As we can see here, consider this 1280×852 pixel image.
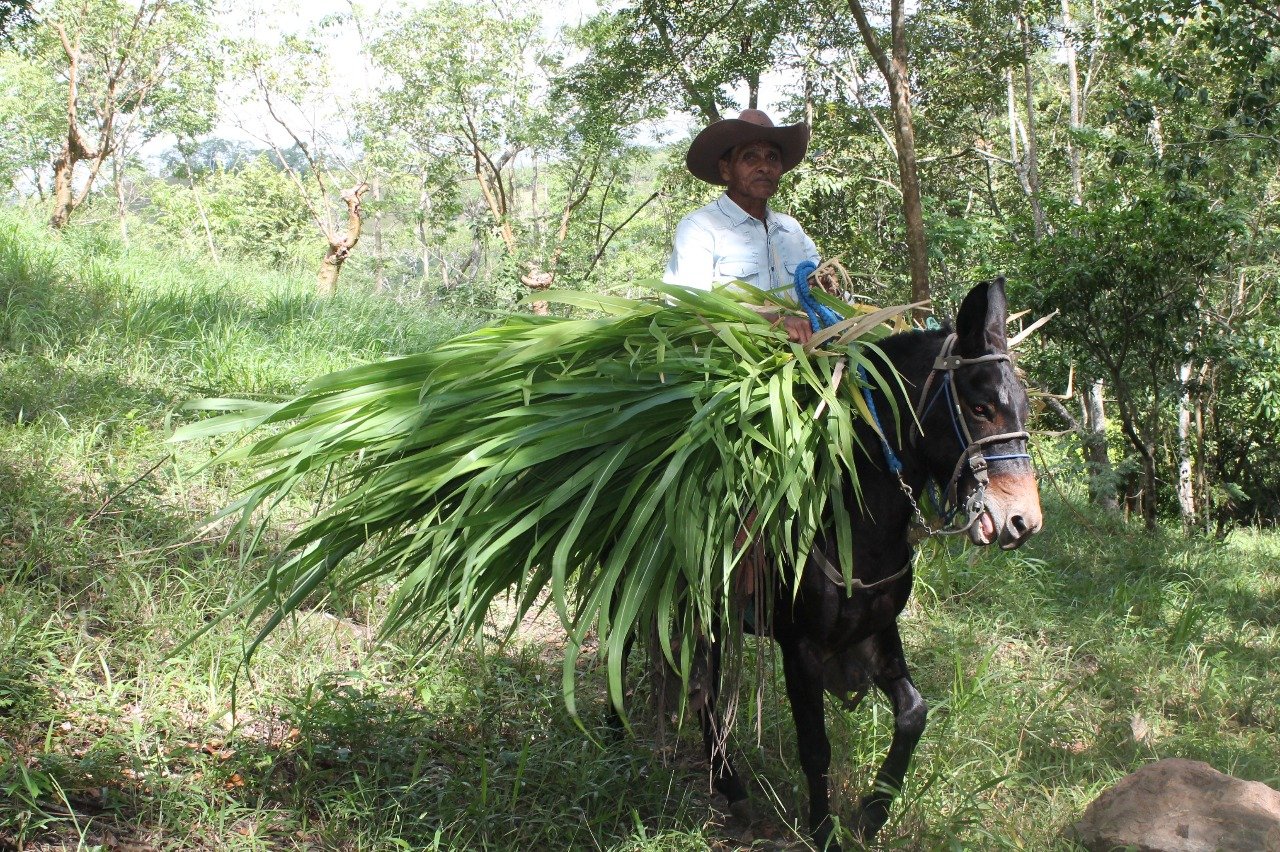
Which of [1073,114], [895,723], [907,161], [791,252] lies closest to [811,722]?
[895,723]

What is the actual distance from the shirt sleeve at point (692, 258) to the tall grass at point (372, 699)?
1.51m

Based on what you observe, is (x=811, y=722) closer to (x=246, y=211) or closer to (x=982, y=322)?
(x=982, y=322)

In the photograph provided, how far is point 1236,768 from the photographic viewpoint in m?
4.03

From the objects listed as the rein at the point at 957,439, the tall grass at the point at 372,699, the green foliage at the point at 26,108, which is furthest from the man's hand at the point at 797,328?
the green foliage at the point at 26,108

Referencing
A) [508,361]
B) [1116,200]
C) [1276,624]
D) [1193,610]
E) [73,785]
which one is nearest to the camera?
[508,361]

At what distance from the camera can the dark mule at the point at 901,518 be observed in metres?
2.75

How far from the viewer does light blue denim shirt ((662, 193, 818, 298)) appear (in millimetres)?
3746

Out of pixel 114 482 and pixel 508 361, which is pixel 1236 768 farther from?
pixel 114 482

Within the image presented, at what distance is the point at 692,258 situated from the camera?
3.75 m

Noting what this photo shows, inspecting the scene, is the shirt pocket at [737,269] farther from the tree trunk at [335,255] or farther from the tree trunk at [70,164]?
the tree trunk at [70,164]

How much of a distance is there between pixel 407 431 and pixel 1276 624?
18.4 feet

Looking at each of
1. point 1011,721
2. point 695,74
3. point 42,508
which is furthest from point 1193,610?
point 695,74

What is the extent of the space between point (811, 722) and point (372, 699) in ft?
5.59

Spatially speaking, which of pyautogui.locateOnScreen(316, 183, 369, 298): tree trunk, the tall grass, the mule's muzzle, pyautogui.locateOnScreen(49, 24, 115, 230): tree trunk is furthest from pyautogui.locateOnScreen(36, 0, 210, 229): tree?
the mule's muzzle
